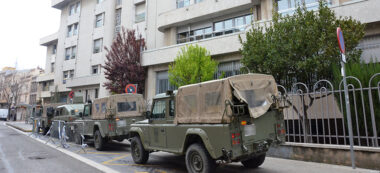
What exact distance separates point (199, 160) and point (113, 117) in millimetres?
5361

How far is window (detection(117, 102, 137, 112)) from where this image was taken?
9.79 metres

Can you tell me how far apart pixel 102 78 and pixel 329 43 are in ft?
73.9

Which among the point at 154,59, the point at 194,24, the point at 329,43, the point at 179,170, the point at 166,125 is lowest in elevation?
the point at 179,170

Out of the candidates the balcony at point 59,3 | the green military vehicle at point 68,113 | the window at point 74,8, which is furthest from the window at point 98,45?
the green military vehicle at point 68,113

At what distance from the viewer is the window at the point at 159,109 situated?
21.4ft

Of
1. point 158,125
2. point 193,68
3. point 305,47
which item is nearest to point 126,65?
point 193,68

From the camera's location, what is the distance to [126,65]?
20.2m

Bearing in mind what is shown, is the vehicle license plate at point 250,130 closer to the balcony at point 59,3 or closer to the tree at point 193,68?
the tree at point 193,68

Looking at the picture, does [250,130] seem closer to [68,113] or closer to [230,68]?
[230,68]

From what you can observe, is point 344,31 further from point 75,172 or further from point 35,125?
point 35,125

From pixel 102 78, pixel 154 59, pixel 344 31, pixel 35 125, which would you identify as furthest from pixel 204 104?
pixel 102 78

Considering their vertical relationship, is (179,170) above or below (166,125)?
below

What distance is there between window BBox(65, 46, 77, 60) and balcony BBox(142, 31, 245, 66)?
18009mm

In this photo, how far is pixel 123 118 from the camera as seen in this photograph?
9617mm
